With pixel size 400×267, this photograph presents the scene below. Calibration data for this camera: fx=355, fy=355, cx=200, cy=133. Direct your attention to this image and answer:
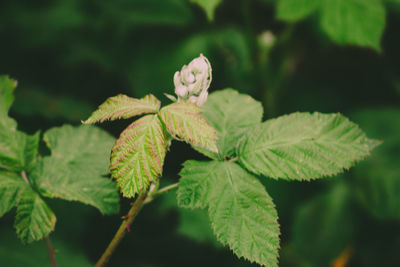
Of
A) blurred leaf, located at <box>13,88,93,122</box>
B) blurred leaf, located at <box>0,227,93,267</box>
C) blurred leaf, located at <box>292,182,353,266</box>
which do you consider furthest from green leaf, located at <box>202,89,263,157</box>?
blurred leaf, located at <box>292,182,353,266</box>

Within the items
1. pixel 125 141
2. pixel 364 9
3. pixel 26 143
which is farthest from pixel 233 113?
→ pixel 364 9

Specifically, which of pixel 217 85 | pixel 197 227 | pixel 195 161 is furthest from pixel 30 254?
pixel 217 85

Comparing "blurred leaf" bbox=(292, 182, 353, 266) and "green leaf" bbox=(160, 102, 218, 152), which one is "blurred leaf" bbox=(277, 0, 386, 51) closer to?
"blurred leaf" bbox=(292, 182, 353, 266)

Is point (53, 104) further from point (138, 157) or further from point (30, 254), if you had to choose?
point (138, 157)

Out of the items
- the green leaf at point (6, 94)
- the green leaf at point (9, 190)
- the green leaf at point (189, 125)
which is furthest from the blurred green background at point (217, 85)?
the green leaf at point (189, 125)

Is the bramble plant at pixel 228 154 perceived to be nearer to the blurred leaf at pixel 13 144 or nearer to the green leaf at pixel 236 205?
the green leaf at pixel 236 205
